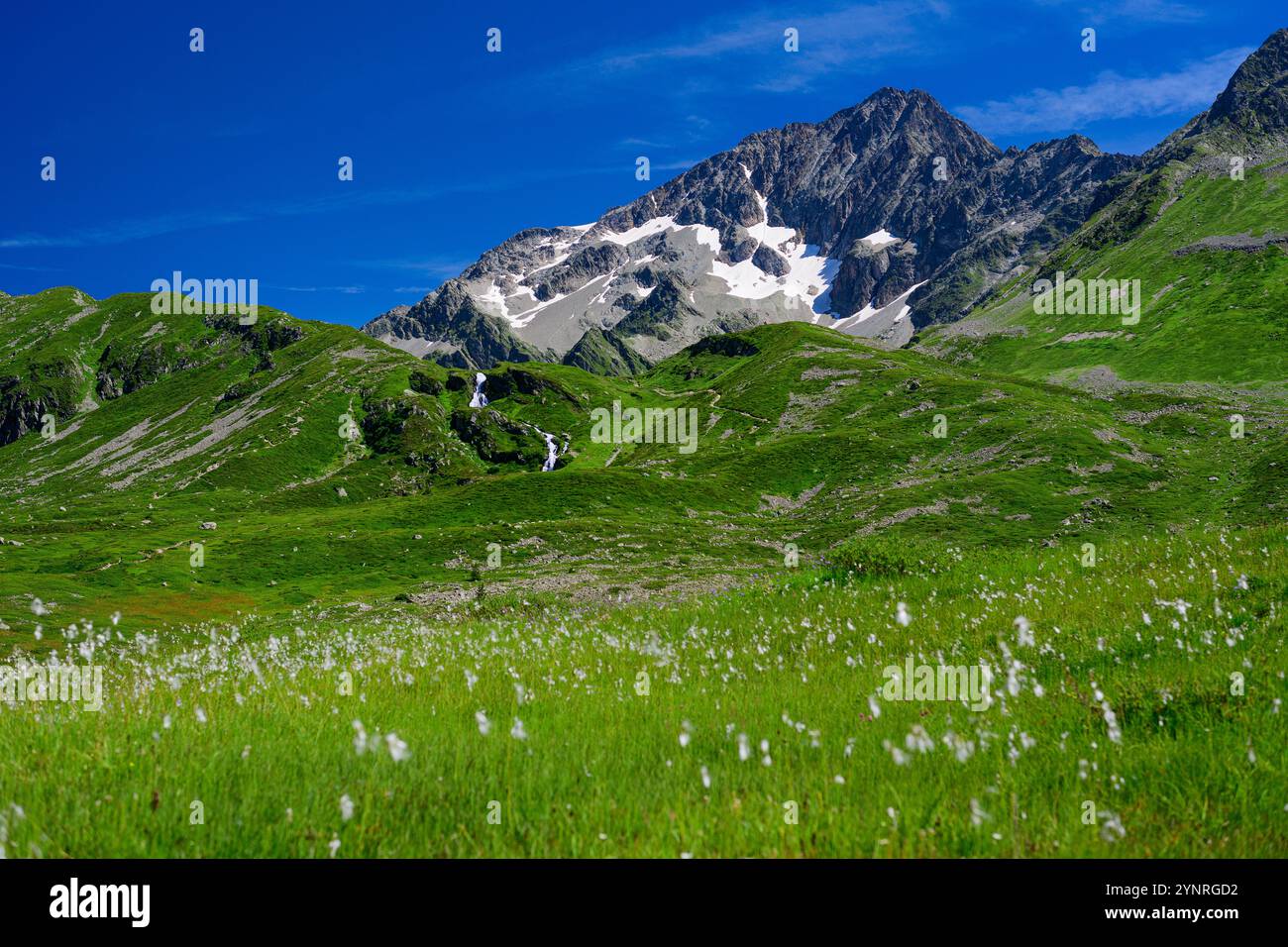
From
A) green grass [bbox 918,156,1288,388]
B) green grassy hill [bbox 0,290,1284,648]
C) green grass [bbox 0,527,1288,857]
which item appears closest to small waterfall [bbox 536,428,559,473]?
green grassy hill [bbox 0,290,1284,648]

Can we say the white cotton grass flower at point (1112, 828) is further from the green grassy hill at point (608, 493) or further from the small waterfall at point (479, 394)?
the small waterfall at point (479, 394)

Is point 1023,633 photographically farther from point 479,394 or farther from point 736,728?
point 479,394

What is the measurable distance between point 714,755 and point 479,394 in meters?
194

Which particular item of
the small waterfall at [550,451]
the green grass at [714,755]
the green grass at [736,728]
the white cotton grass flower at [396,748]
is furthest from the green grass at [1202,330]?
the white cotton grass flower at [396,748]

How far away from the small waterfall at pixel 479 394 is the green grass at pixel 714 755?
183595mm

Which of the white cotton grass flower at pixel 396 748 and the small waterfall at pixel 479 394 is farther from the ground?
the small waterfall at pixel 479 394

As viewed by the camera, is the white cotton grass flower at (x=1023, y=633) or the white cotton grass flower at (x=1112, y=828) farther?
the white cotton grass flower at (x=1023, y=633)

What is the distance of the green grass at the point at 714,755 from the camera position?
386 centimetres

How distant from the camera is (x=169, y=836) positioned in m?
3.81

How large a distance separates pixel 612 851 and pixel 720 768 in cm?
139

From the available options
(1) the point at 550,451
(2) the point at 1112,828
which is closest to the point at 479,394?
(1) the point at 550,451

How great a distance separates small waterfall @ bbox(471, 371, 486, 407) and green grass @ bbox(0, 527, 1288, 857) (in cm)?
18360

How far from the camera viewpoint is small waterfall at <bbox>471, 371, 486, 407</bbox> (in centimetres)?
18841

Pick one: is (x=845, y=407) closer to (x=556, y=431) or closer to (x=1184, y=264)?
(x=556, y=431)
